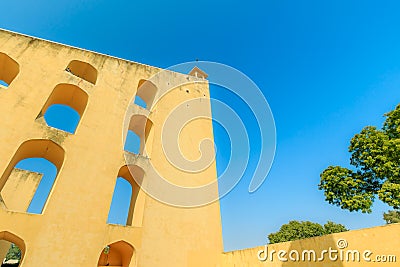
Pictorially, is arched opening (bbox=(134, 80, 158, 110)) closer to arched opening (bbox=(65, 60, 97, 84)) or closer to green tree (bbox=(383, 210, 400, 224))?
arched opening (bbox=(65, 60, 97, 84))

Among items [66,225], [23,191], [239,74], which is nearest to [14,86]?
[66,225]

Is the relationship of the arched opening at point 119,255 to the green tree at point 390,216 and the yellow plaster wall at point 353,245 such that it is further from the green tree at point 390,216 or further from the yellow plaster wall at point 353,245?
the green tree at point 390,216

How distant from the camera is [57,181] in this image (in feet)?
27.0

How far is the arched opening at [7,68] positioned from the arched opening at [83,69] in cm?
218

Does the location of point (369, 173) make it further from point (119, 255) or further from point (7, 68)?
point (7, 68)

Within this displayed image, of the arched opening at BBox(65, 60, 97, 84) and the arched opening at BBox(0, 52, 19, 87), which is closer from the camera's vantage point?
the arched opening at BBox(0, 52, 19, 87)

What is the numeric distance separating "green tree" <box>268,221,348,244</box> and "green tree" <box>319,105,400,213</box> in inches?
862

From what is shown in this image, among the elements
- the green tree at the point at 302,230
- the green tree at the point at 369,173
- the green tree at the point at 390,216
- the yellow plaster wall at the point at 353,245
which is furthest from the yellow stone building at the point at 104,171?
the green tree at the point at 390,216

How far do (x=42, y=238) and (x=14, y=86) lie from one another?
6.02 m

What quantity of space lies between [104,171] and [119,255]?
12.4ft

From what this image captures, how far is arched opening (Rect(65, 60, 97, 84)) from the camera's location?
11719 mm

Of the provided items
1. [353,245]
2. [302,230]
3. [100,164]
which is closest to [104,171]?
[100,164]

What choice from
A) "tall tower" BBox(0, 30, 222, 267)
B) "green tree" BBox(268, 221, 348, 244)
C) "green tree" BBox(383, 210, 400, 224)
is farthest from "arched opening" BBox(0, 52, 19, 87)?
"green tree" BBox(383, 210, 400, 224)

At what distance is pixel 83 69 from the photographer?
1213cm
